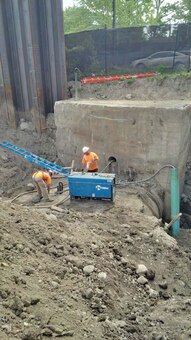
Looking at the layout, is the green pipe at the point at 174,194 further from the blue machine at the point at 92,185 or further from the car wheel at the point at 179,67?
the car wheel at the point at 179,67

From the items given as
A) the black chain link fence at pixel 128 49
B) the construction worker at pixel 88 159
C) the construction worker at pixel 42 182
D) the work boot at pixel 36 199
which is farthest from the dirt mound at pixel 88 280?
the black chain link fence at pixel 128 49

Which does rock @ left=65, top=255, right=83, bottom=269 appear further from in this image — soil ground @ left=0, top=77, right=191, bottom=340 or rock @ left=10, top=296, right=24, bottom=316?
rock @ left=10, top=296, right=24, bottom=316

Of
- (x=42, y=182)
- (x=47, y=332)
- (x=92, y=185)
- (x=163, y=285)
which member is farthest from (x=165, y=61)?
(x=47, y=332)

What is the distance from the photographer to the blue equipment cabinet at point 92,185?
333 inches

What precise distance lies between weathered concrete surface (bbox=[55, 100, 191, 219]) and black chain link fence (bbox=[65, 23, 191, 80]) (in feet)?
18.0

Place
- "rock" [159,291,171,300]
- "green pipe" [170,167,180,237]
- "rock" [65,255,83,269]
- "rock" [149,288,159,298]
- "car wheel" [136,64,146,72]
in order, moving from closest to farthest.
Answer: "rock" [65,255,83,269] → "rock" [149,288,159,298] → "rock" [159,291,171,300] → "green pipe" [170,167,180,237] → "car wheel" [136,64,146,72]

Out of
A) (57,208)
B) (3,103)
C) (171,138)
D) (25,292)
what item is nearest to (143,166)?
(171,138)

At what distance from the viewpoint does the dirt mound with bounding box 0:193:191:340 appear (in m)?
3.65

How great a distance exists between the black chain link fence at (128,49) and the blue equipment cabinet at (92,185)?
28.0 feet

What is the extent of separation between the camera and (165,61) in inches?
634

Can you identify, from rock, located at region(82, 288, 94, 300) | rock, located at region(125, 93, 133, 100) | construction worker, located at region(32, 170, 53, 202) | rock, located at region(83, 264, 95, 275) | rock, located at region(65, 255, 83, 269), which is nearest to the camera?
rock, located at region(82, 288, 94, 300)

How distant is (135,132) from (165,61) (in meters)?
7.65

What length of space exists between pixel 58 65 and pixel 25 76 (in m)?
1.31

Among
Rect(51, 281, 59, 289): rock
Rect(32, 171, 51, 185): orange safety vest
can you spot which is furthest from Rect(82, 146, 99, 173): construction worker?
Rect(51, 281, 59, 289): rock
